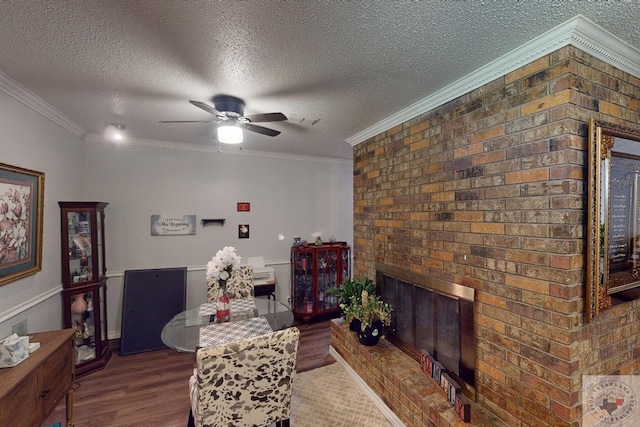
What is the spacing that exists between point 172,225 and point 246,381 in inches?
107

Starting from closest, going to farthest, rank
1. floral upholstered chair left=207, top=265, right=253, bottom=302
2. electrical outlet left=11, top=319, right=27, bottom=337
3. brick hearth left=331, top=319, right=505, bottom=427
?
1. brick hearth left=331, top=319, right=505, bottom=427
2. electrical outlet left=11, top=319, right=27, bottom=337
3. floral upholstered chair left=207, top=265, right=253, bottom=302

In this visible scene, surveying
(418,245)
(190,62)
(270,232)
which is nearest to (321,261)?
(270,232)

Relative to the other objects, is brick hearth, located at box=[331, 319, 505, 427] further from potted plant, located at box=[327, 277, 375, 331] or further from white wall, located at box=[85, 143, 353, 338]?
white wall, located at box=[85, 143, 353, 338]

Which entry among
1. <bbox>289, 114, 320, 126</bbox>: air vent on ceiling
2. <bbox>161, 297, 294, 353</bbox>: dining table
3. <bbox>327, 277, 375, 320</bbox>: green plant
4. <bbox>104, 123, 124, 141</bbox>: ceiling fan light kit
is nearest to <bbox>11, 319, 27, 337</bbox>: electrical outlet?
<bbox>161, 297, 294, 353</bbox>: dining table

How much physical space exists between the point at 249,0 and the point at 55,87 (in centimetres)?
186

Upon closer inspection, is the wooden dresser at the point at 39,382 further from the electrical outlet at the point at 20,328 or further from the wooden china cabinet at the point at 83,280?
the wooden china cabinet at the point at 83,280

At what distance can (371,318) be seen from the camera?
2.50m

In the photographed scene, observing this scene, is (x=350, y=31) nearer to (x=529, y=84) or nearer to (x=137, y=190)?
(x=529, y=84)

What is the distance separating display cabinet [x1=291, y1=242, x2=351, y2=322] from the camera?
4.10m

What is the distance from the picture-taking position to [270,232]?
424cm

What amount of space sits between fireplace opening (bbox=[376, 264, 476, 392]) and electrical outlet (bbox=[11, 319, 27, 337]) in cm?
299

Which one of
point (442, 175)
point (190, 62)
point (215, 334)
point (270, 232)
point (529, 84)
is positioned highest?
point (190, 62)

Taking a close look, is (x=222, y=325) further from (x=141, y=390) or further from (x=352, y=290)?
(x=352, y=290)

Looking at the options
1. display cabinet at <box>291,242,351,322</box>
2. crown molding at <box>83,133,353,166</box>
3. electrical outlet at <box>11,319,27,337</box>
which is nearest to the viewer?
electrical outlet at <box>11,319,27,337</box>
